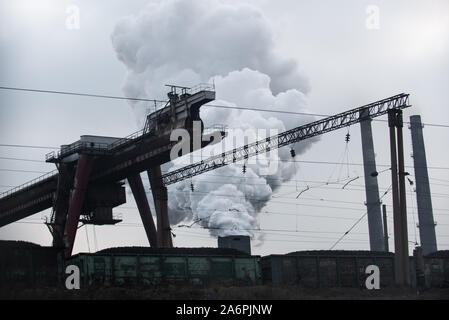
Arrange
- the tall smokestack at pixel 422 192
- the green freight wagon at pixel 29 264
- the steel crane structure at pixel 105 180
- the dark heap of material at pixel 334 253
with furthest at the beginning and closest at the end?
1. the tall smokestack at pixel 422 192
2. the steel crane structure at pixel 105 180
3. the dark heap of material at pixel 334 253
4. the green freight wagon at pixel 29 264

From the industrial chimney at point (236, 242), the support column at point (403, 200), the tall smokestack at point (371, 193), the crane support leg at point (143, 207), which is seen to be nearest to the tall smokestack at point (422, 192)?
the tall smokestack at point (371, 193)

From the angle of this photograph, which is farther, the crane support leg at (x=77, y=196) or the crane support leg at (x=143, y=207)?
the crane support leg at (x=143, y=207)

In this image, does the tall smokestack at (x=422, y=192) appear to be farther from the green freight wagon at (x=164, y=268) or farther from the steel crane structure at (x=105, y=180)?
the green freight wagon at (x=164, y=268)

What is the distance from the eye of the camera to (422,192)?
297 feet

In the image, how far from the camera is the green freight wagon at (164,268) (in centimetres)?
3047

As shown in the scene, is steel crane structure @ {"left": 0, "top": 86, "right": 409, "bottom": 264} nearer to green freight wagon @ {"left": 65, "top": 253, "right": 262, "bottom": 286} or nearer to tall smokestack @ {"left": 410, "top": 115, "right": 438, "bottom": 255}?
green freight wagon @ {"left": 65, "top": 253, "right": 262, "bottom": 286}

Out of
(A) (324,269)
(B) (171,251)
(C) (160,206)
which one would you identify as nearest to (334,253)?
(A) (324,269)

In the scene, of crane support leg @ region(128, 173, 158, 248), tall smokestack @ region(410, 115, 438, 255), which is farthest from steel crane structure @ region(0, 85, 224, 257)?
tall smokestack @ region(410, 115, 438, 255)

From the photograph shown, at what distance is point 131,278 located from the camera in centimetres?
3133

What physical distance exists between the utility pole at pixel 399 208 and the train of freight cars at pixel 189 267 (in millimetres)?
1302

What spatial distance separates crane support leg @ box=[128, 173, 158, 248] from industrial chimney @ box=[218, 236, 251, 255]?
5.99 meters

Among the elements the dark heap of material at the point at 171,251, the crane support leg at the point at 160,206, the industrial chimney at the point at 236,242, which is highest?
the crane support leg at the point at 160,206

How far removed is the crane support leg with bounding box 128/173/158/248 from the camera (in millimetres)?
52656
